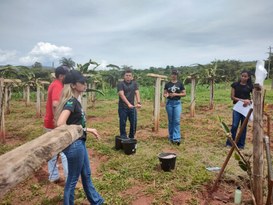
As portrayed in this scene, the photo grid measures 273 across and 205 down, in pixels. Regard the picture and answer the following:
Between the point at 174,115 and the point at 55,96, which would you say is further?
the point at 174,115

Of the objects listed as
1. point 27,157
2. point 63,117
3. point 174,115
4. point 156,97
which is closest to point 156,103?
point 156,97

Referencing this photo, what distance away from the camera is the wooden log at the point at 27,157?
1.25 m

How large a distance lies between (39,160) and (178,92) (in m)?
4.82

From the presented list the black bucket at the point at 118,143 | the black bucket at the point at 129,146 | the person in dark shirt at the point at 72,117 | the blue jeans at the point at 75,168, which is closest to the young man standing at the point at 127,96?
the black bucket at the point at 118,143

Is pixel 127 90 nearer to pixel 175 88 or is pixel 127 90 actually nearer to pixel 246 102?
pixel 175 88

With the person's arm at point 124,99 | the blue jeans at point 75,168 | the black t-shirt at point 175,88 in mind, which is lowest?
the blue jeans at point 75,168

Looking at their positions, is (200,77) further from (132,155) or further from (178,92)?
(132,155)

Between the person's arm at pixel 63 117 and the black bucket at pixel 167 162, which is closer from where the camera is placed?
the person's arm at pixel 63 117

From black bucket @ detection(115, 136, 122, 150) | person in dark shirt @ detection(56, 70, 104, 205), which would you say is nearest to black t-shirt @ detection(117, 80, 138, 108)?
black bucket @ detection(115, 136, 122, 150)

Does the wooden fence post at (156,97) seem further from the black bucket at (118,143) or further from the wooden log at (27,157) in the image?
the wooden log at (27,157)

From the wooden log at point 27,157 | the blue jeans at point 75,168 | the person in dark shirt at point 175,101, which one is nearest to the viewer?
the wooden log at point 27,157

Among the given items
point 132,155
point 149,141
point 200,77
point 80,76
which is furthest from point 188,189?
point 200,77

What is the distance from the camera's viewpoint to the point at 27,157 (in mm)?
1444

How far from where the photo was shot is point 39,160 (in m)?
1.56
